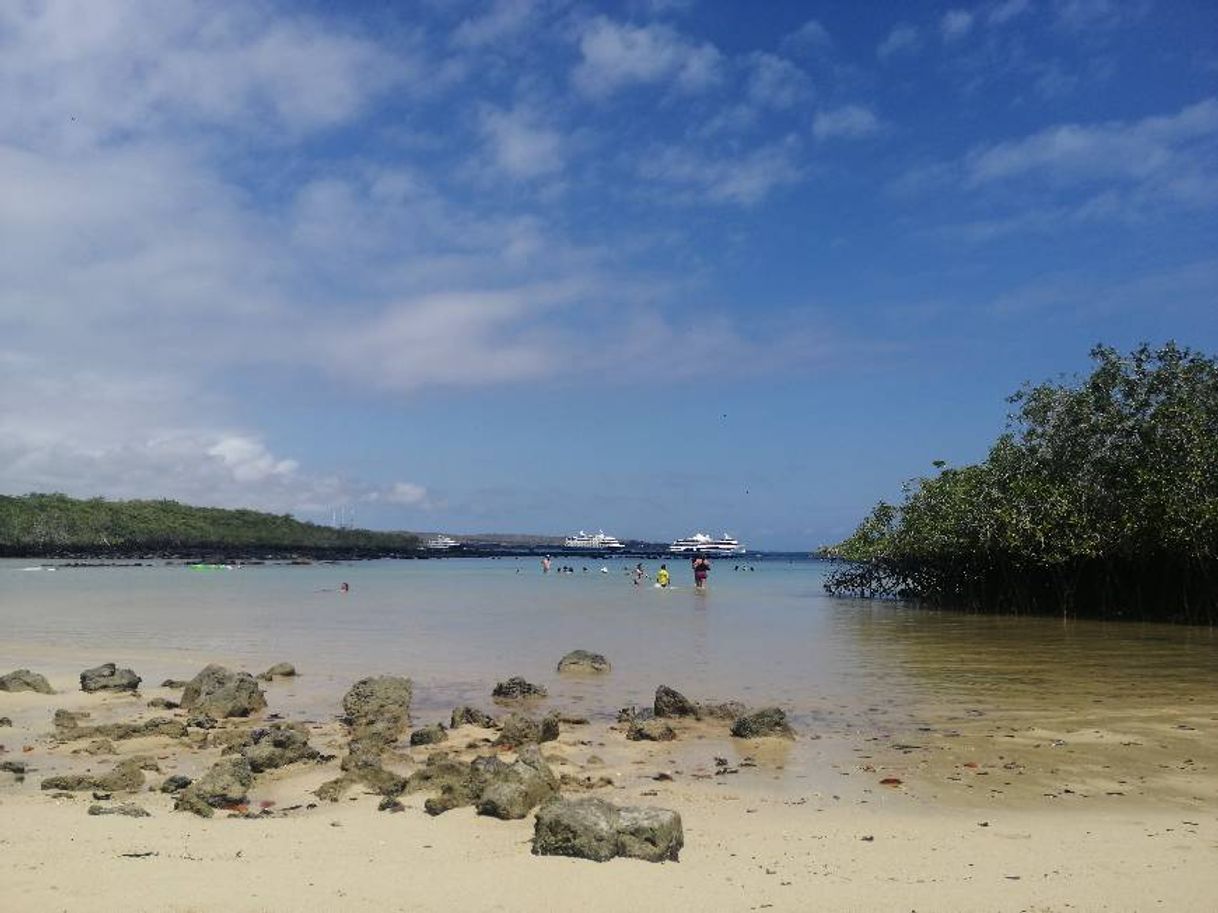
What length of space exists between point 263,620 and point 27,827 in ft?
76.8

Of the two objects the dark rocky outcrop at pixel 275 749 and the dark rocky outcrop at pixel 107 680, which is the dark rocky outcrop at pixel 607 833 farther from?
the dark rocky outcrop at pixel 107 680

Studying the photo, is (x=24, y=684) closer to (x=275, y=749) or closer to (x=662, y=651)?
(x=275, y=749)

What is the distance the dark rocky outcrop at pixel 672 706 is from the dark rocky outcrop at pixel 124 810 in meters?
6.49

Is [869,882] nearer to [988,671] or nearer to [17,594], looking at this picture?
[988,671]

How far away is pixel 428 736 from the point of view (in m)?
11.1

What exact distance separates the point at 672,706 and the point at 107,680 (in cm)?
852

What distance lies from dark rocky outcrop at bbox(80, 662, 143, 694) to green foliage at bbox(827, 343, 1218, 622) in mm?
25400

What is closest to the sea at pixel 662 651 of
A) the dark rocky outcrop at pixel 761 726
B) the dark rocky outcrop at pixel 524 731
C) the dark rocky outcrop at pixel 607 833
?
the dark rocky outcrop at pixel 761 726

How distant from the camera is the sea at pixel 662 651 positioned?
48.3 ft

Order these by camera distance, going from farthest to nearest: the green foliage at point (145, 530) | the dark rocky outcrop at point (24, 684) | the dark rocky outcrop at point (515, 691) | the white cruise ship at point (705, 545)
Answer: the white cruise ship at point (705, 545) → the green foliage at point (145, 530) → the dark rocky outcrop at point (515, 691) → the dark rocky outcrop at point (24, 684)

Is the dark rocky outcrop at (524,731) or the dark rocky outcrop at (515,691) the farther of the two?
the dark rocky outcrop at (515,691)

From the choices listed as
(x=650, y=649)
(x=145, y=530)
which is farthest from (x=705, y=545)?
(x=650, y=649)

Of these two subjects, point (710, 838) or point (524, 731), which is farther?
point (524, 731)

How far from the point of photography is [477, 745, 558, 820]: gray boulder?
7812mm
